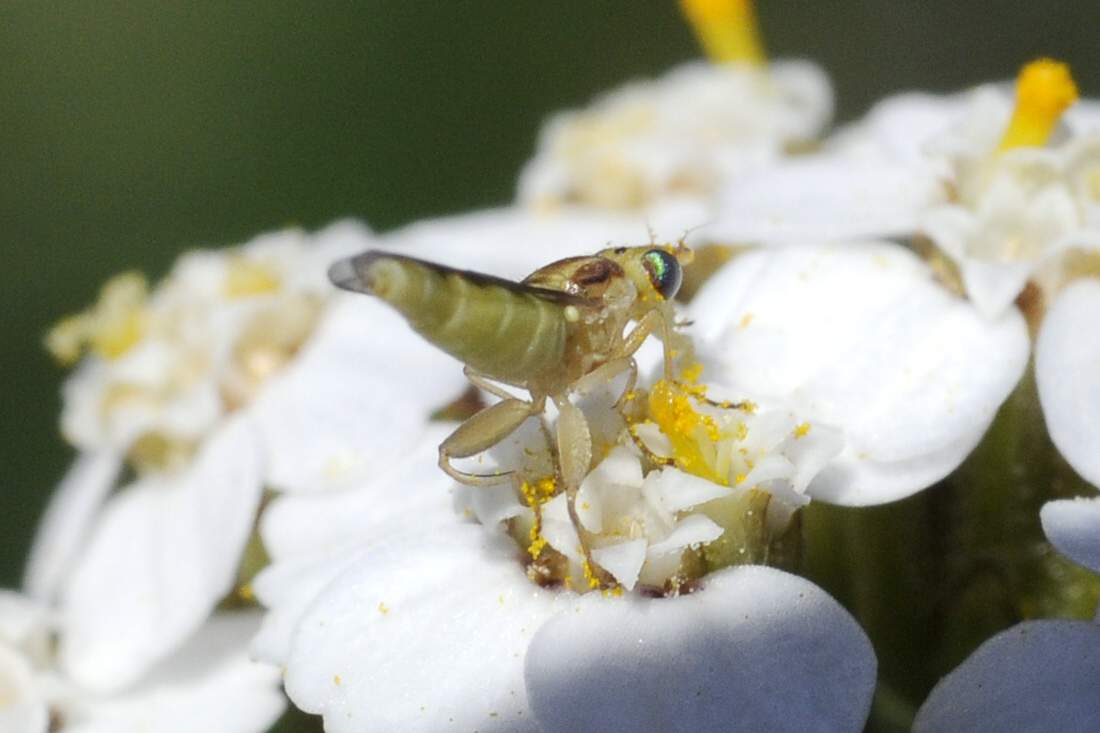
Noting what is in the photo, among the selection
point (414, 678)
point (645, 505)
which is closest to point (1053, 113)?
point (645, 505)

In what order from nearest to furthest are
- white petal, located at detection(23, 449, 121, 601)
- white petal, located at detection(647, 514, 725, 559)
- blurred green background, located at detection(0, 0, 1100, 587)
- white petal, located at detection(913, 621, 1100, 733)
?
white petal, located at detection(913, 621, 1100, 733)
white petal, located at detection(647, 514, 725, 559)
white petal, located at detection(23, 449, 121, 601)
blurred green background, located at detection(0, 0, 1100, 587)

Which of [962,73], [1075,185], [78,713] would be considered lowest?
[962,73]

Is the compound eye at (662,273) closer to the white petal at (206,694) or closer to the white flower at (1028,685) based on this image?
the white flower at (1028,685)

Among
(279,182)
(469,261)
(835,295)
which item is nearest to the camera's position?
(835,295)

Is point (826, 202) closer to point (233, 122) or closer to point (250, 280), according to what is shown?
point (250, 280)

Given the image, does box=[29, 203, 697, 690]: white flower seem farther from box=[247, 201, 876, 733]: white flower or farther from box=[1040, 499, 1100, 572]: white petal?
box=[1040, 499, 1100, 572]: white petal

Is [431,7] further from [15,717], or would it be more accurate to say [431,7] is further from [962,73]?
[15,717]

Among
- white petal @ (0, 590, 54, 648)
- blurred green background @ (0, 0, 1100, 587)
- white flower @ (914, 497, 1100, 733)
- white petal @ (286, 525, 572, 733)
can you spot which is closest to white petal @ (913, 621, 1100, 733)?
white flower @ (914, 497, 1100, 733)

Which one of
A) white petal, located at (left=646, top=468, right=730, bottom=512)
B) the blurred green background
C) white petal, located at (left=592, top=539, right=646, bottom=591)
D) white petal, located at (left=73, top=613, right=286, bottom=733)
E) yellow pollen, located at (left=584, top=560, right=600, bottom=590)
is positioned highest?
white petal, located at (left=646, top=468, right=730, bottom=512)

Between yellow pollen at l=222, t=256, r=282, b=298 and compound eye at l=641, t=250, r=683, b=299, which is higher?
compound eye at l=641, t=250, r=683, b=299
